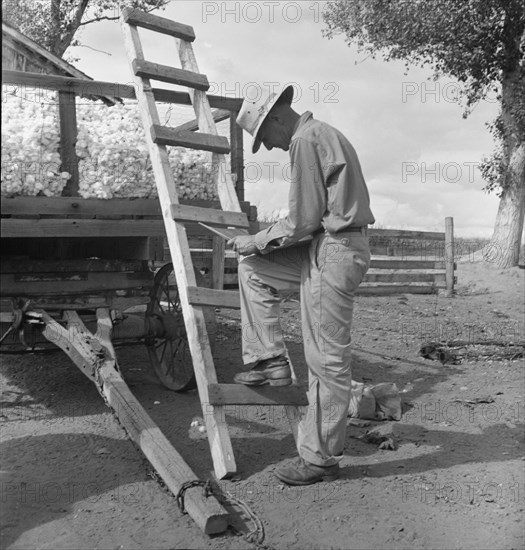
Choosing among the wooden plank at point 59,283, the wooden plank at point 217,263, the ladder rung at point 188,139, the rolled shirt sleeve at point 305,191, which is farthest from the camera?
the wooden plank at point 217,263

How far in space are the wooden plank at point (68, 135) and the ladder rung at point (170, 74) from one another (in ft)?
2.32

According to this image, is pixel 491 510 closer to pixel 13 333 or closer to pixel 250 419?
pixel 250 419

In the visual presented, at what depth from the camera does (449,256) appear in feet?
55.9

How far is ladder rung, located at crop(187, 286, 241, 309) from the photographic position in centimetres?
500

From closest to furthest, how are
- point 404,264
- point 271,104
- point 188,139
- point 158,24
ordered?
point 271,104
point 188,139
point 158,24
point 404,264

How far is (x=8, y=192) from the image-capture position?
228 inches

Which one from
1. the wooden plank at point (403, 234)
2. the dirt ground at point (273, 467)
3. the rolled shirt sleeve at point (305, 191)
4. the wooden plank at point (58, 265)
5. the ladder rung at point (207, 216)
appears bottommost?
the wooden plank at point (403, 234)

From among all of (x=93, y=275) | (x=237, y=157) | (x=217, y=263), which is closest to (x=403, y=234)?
(x=217, y=263)

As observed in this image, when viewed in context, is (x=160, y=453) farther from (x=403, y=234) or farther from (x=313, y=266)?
(x=403, y=234)

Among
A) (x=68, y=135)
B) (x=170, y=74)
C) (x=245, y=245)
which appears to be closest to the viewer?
(x=245, y=245)

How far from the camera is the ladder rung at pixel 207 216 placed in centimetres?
525

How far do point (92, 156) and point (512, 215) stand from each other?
16.9 meters

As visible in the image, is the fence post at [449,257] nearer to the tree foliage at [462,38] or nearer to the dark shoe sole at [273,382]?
the tree foliage at [462,38]

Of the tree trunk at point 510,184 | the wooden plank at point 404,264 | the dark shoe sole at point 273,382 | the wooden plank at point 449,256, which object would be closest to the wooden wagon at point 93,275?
the dark shoe sole at point 273,382
